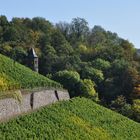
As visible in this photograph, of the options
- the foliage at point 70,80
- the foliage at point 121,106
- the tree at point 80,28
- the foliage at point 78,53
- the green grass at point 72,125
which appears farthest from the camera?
the tree at point 80,28

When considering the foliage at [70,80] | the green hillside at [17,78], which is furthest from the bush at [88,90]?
the green hillside at [17,78]

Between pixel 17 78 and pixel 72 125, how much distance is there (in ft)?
30.8

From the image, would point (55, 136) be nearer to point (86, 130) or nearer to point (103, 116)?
point (86, 130)

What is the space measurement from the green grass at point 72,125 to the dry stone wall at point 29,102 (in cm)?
138

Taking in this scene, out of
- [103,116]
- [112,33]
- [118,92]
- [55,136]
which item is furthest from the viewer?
[112,33]

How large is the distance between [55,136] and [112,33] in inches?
4042

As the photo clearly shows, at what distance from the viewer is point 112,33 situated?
149000 mm

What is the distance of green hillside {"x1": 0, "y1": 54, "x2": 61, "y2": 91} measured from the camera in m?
55.0

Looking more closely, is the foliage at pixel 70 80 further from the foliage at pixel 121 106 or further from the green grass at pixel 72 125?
the green grass at pixel 72 125

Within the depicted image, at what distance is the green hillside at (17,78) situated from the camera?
181 ft

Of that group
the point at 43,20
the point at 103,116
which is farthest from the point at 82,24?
the point at 103,116

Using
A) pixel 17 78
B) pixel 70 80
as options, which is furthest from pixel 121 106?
pixel 17 78

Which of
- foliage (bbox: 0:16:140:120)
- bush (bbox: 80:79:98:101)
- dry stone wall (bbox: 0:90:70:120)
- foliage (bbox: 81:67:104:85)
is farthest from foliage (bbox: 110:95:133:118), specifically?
dry stone wall (bbox: 0:90:70:120)

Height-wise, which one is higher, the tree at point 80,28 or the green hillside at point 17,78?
the tree at point 80,28
